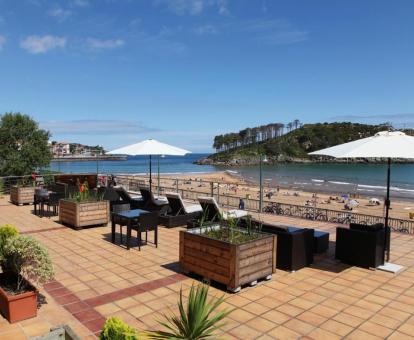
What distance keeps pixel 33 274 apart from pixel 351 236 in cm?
456

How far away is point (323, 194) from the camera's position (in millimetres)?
33031

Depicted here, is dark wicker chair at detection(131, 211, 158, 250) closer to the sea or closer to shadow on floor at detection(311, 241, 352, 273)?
shadow on floor at detection(311, 241, 352, 273)

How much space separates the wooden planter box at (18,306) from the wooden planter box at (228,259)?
6.71 ft

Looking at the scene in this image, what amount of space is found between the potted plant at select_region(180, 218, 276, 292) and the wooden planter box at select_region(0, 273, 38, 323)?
2048 mm

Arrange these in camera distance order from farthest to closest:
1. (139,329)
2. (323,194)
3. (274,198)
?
(323,194) < (274,198) < (139,329)

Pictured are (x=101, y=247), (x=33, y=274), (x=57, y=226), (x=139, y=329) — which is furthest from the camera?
(x=57, y=226)

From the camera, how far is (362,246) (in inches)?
221

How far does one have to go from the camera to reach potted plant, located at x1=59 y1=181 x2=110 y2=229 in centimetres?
797

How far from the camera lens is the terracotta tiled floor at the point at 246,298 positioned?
3580 mm

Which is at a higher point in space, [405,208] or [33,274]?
[33,274]

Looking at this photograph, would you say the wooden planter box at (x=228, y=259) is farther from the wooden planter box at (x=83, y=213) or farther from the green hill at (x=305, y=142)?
the green hill at (x=305, y=142)

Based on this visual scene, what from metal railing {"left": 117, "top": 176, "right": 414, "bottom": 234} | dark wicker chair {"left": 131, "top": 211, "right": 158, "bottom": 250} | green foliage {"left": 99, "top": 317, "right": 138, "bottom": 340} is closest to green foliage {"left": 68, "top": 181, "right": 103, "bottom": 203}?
dark wicker chair {"left": 131, "top": 211, "right": 158, "bottom": 250}

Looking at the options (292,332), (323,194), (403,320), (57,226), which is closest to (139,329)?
(292,332)

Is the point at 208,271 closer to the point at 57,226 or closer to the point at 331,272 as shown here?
the point at 331,272
